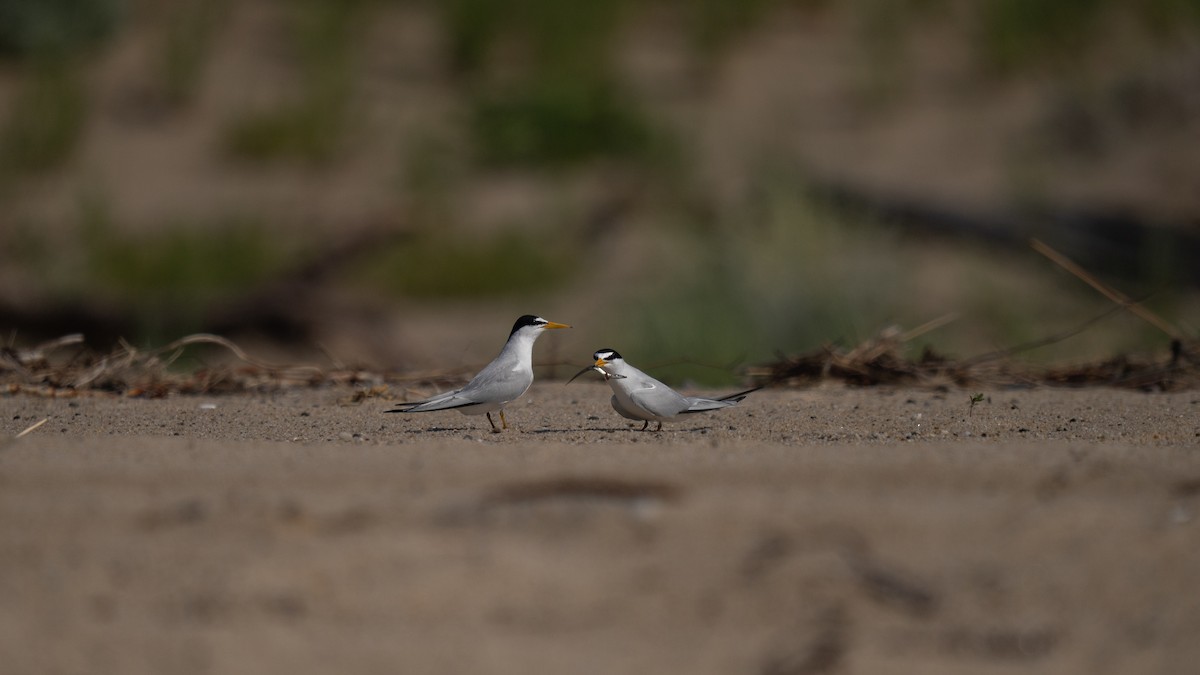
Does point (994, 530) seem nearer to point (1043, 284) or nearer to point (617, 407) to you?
point (617, 407)

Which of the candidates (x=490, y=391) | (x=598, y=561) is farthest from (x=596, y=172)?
(x=598, y=561)

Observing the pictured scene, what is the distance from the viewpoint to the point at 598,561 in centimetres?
220

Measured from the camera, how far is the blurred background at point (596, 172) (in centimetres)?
765

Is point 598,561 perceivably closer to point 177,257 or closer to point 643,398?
point 643,398

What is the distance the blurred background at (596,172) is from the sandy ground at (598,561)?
3658mm

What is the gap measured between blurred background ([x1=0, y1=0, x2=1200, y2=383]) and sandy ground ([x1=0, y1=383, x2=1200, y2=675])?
3658 millimetres

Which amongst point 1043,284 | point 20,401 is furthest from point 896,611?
point 1043,284

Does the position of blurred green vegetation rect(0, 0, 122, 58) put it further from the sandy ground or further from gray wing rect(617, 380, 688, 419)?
the sandy ground

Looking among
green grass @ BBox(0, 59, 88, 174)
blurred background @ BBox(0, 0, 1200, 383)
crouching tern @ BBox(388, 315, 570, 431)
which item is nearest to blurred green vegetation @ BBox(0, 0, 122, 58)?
blurred background @ BBox(0, 0, 1200, 383)

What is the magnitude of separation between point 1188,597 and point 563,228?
874cm

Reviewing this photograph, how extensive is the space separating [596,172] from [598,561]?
9564 millimetres

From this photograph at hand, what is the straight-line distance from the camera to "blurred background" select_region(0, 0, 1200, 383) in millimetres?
7652

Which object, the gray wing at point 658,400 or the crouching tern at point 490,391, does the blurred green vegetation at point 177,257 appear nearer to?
the crouching tern at point 490,391

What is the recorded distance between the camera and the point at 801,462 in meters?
2.79
